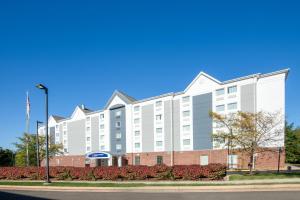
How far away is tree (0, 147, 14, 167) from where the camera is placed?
7221 centimetres

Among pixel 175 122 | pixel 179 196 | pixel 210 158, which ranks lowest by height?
pixel 210 158

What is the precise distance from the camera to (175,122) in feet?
165

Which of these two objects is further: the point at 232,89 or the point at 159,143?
the point at 159,143

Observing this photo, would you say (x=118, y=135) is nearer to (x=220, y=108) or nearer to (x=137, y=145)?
(x=137, y=145)

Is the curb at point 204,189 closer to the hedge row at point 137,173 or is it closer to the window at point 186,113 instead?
the hedge row at point 137,173

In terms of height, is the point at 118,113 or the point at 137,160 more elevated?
the point at 118,113

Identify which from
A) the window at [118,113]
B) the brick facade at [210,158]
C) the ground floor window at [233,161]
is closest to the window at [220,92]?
the brick facade at [210,158]

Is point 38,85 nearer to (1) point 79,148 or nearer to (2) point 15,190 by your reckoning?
(2) point 15,190

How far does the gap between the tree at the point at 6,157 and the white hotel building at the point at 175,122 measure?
16111 mm

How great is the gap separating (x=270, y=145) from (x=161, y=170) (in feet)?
79.4

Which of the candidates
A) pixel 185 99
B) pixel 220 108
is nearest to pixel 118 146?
pixel 185 99

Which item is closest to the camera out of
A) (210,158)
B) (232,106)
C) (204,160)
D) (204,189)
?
(204,189)

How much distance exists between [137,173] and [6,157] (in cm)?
6657

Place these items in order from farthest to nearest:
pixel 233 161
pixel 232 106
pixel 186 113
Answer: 1. pixel 186 113
2. pixel 232 106
3. pixel 233 161
